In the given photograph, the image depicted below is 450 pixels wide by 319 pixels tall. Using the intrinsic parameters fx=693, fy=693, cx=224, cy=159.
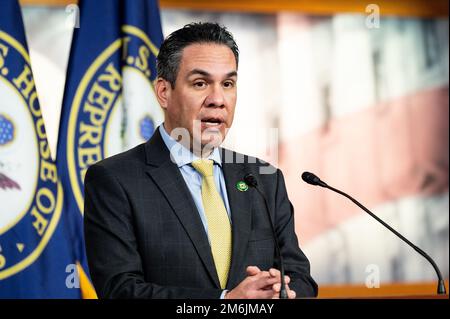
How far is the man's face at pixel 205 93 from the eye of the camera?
2.23m

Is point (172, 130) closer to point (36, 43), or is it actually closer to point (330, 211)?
point (36, 43)

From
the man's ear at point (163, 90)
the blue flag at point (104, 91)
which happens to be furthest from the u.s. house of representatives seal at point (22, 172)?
the man's ear at point (163, 90)

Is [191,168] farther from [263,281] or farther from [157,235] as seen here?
[263,281]

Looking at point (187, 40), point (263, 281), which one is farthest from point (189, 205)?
point (187, 40)

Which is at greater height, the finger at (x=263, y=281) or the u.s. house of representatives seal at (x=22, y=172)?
the u.s. house of representatives seal at (x=22, y=172)

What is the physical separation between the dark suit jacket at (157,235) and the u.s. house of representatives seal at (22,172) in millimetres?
1371

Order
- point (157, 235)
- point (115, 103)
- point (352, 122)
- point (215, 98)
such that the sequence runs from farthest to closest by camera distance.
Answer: point (352, 122) → point (115, 103) → point (215, 98) → point (157, 235)

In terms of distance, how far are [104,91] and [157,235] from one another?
6.00ft

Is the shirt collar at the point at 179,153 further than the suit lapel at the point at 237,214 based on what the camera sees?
Yes

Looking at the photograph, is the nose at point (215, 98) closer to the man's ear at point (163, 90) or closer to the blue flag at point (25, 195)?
the man's ear at point (163, 90)

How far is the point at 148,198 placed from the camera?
2.14m

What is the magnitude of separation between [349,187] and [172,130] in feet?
8.06

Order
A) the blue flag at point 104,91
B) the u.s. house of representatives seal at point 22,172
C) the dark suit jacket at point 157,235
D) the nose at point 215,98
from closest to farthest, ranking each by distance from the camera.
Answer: the dark suit jacket at point 157,235 < the nose at point 215,98 < the u.s. house of representatives seal at point 22,172 < the blue flag at point 104,91

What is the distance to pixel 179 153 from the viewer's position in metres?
2.28
